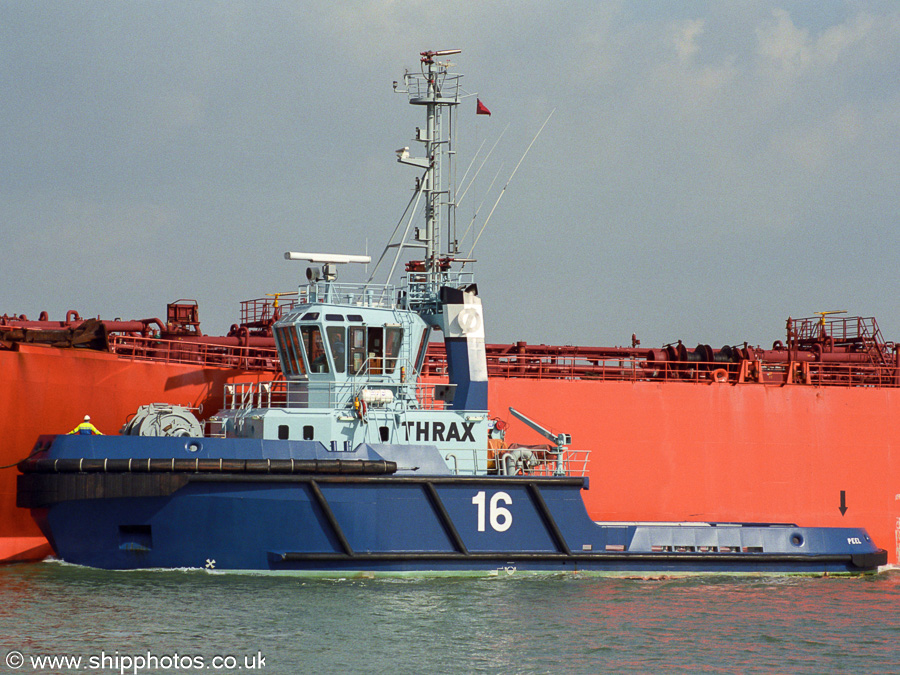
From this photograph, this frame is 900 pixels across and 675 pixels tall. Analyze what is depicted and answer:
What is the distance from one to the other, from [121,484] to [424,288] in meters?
4.81

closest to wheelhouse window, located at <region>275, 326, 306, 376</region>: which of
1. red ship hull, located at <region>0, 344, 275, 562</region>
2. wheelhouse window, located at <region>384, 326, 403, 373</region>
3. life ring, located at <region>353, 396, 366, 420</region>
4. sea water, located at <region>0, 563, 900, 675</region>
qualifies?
life ring, located at <region>353, 396, 366, 420</region>

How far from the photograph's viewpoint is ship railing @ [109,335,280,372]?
51.7 ft

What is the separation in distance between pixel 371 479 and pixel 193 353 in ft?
17.4

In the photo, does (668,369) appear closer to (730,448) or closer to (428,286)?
(730,448)

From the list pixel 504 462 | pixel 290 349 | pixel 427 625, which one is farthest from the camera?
pixel 290 349

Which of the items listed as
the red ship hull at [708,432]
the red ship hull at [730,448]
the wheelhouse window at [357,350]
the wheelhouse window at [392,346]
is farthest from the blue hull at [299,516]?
the red ship hull at [730,448]

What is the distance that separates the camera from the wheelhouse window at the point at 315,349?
527 inches

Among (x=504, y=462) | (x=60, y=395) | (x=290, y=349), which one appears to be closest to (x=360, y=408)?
(x=290, y=349)

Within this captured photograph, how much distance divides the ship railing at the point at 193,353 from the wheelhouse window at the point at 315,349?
2.67 meters

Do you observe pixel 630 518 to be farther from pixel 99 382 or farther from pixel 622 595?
pixel 99 382

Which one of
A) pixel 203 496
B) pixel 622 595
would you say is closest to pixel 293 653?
pixel 203 496

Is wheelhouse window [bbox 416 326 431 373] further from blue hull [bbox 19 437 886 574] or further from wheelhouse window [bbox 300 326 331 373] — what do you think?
blue hull [bbox 19 437 886 574]

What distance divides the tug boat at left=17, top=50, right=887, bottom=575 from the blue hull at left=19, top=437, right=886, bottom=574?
0.06ft

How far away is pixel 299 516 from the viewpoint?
1204 cm
